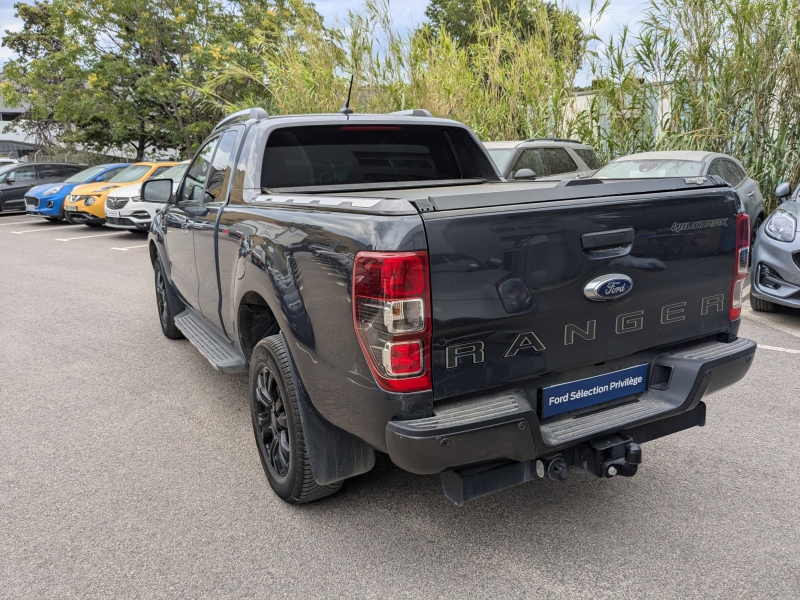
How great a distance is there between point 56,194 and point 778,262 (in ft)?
54.9

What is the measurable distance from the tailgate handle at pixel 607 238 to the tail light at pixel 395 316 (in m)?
0.68

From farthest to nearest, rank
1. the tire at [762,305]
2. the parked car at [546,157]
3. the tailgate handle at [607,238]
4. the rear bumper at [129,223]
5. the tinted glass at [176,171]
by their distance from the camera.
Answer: the rear bumper at [129,223], the tinted glass at [176,171], the parked car at [546,157], the tire at [762,305], the tailgate handle at [607,238]

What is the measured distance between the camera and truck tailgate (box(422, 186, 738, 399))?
2340 millimetres

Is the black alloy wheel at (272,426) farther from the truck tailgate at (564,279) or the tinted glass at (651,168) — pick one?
the tinted glass at (651,168)

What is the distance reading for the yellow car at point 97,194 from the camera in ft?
49.9

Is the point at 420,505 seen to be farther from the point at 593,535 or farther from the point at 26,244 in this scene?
the point at 26,244

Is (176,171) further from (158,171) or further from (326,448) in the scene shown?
(326,448)

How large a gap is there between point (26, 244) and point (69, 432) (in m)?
11.5

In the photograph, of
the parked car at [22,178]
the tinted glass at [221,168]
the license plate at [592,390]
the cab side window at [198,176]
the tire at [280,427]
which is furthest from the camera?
the parked car at [22,178]

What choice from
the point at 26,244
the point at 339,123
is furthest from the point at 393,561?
the point at 26,244

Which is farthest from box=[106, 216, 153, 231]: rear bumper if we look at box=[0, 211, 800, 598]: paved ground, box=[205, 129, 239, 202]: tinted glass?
box=[205, 129, 239, 202]: tinted glass

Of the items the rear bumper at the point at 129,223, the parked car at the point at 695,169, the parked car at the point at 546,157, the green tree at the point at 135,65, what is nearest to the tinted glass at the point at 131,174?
the rear bumper at the point at 129,223

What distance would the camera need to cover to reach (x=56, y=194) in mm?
17188

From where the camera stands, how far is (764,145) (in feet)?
31.4
